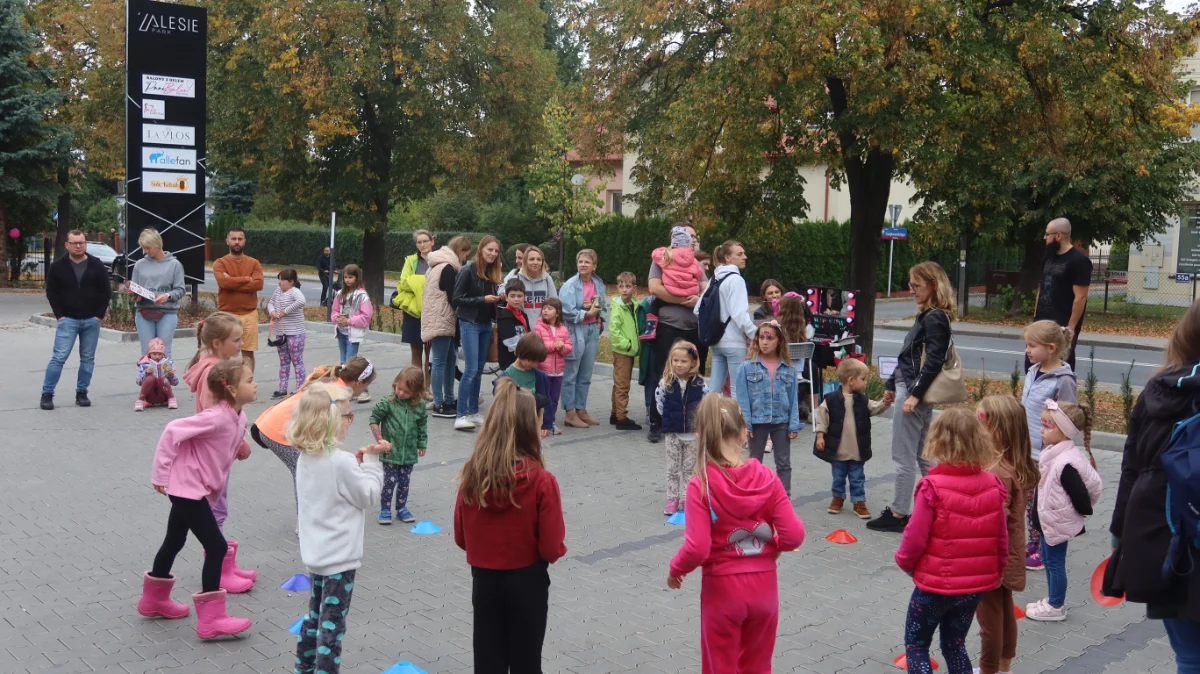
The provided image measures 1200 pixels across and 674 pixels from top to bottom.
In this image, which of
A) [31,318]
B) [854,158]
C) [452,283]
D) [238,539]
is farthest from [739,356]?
[31,318]

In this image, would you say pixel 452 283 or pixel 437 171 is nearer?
pixel 452 283

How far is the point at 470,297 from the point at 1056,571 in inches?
250

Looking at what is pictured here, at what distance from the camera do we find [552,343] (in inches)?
412

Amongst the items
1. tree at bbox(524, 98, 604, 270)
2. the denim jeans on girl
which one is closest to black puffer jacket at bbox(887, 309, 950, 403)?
the denim jeans on girl

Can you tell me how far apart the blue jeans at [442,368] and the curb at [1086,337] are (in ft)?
44.3

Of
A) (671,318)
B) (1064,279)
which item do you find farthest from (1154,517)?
(671,318)

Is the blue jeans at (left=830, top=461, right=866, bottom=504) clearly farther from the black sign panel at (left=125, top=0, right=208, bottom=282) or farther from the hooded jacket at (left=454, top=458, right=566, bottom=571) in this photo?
the black sign panel at (left=125, top=0, right=208, bottom=282)

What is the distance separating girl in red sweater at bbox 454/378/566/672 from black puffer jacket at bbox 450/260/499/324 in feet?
21.0

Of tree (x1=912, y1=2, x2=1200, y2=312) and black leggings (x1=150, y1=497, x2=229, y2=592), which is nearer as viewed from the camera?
black leggings (x1=150, y1=497, x2=229, y2=592)

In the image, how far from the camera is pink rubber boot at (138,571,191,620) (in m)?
5.71

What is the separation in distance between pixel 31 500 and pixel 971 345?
20.3 meters

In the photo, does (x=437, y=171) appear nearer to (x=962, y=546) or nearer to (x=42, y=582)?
(x=42, y=582)

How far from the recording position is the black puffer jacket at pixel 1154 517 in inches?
137

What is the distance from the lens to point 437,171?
28438mm
